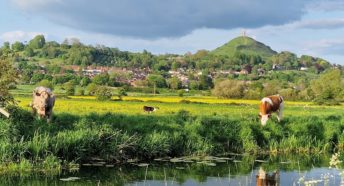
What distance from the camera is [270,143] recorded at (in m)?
19.8

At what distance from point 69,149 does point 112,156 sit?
1.52 metres

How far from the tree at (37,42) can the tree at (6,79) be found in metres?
123

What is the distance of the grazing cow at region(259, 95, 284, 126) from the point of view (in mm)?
23028

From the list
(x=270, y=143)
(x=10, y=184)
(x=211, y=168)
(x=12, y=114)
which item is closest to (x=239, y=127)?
(x=270, y=143)

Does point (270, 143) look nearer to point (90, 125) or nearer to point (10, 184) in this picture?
point (90, 125)

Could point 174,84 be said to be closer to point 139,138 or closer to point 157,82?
point 157,82

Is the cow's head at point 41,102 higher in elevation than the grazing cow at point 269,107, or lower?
higher

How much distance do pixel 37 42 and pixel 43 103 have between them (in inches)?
5005

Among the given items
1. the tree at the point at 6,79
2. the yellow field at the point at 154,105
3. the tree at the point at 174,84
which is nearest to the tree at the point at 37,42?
the tree at the point at 174,84

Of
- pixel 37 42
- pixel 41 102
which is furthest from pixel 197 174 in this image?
pixel 37 42

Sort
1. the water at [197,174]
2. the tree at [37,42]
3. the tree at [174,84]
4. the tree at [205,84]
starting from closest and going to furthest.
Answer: the water at [197,174], the tree at [174,84], the tree at [205,84], the tree at [37,42]

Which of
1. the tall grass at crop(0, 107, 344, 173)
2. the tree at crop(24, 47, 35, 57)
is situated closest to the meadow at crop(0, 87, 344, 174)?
the tall grass at crop(0, 107, 344, 173)

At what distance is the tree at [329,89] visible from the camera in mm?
62916

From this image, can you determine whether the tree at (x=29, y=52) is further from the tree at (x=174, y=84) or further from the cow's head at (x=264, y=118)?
the cow's head at (x=264, y=118)
